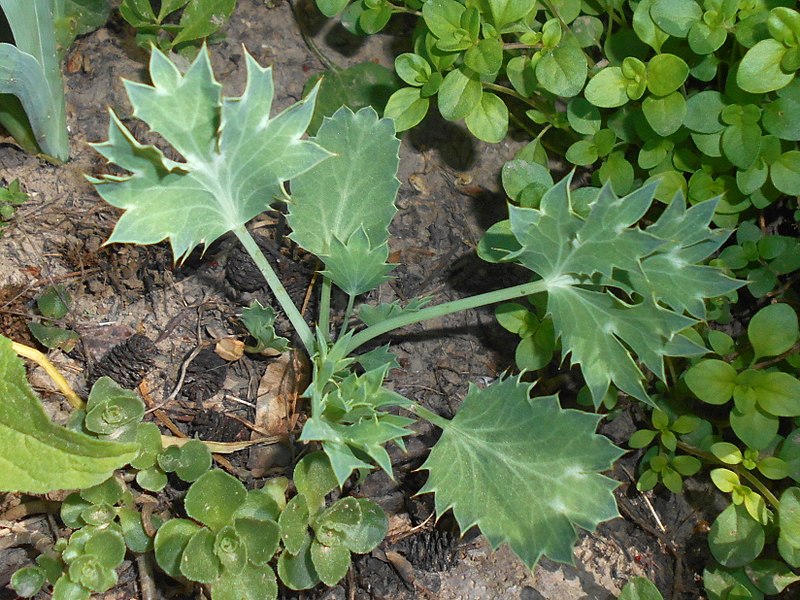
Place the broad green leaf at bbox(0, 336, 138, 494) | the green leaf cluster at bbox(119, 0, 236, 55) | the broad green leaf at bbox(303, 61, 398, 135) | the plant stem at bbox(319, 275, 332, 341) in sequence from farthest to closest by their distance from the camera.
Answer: the broad green leaf at bbox(303, 61, 398, 135) → the green leaf cluster at bbox(119, 0, 236, 55) → the plant stem at bbox(319, 275, 332, 341) → the broad green leaf at bbox(0, 336, 138, 494)

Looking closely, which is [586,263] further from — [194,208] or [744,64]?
[194,208]

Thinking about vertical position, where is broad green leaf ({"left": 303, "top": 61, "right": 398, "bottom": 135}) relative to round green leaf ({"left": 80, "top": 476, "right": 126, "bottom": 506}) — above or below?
above

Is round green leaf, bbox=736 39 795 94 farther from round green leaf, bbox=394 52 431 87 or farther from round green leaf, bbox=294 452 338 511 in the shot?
round green leaf, bbox=294 452 338 511

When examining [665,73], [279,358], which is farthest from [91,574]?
[665,73]

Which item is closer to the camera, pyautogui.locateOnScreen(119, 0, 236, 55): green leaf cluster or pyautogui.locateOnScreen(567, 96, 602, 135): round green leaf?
pyautogui.locateOnScreen(567, 96, 602, 135): round green leaf

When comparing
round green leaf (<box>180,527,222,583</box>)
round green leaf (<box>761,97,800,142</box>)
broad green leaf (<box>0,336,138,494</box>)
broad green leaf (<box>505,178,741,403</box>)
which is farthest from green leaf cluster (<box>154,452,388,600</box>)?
round green leaf (<box>761,97,800,142</box>)

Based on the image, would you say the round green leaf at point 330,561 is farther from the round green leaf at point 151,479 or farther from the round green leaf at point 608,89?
the round green leaf at point 608,89

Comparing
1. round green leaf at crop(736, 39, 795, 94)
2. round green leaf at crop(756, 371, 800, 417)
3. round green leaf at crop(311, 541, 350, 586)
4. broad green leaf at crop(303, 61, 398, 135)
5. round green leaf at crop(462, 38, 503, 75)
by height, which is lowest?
round green leaf at crop(311, 541, 350, 586)

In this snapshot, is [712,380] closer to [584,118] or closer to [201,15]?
[584,118]
